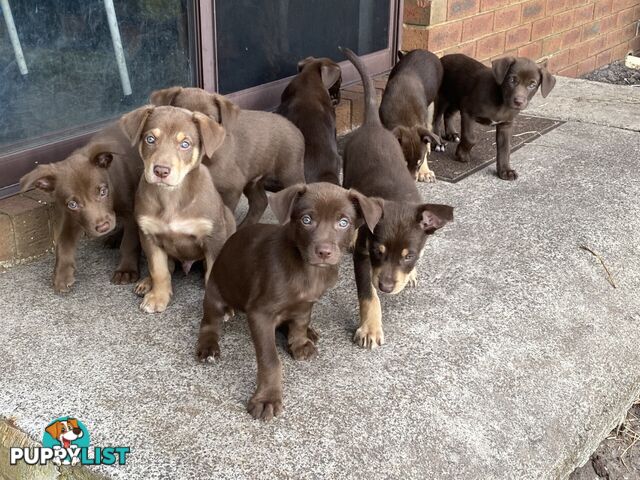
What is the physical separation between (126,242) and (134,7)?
68.7 inches

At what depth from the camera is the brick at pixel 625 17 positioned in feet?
38.9

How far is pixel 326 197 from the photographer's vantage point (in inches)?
121

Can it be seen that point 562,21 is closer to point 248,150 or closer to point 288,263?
point 248,150

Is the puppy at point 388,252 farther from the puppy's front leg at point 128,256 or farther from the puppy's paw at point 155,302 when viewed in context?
the puppy's front leg at point 128,256

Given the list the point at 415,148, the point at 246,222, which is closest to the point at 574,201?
the point at 415,148

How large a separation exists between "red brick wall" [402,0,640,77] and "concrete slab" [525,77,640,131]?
2.61 feet

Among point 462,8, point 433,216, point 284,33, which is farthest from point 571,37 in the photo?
point 433,216

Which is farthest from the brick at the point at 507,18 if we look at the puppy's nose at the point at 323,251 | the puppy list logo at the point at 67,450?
the puppy list logo at the point at 67,450

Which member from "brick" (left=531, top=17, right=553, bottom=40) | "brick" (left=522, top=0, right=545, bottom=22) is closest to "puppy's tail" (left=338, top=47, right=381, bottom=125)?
"brick" (left=522, top=0, right=545, bottom=22)

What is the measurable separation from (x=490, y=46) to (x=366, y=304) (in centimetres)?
560

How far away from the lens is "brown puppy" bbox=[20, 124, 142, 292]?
12.7ft

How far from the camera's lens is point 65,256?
4.09m

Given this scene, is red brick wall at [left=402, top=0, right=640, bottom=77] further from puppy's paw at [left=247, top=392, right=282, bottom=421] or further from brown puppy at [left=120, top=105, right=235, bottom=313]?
puppy's paw at [left=247, top=392, right=282, bottom=421]

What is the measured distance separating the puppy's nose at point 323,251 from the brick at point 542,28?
730cm
